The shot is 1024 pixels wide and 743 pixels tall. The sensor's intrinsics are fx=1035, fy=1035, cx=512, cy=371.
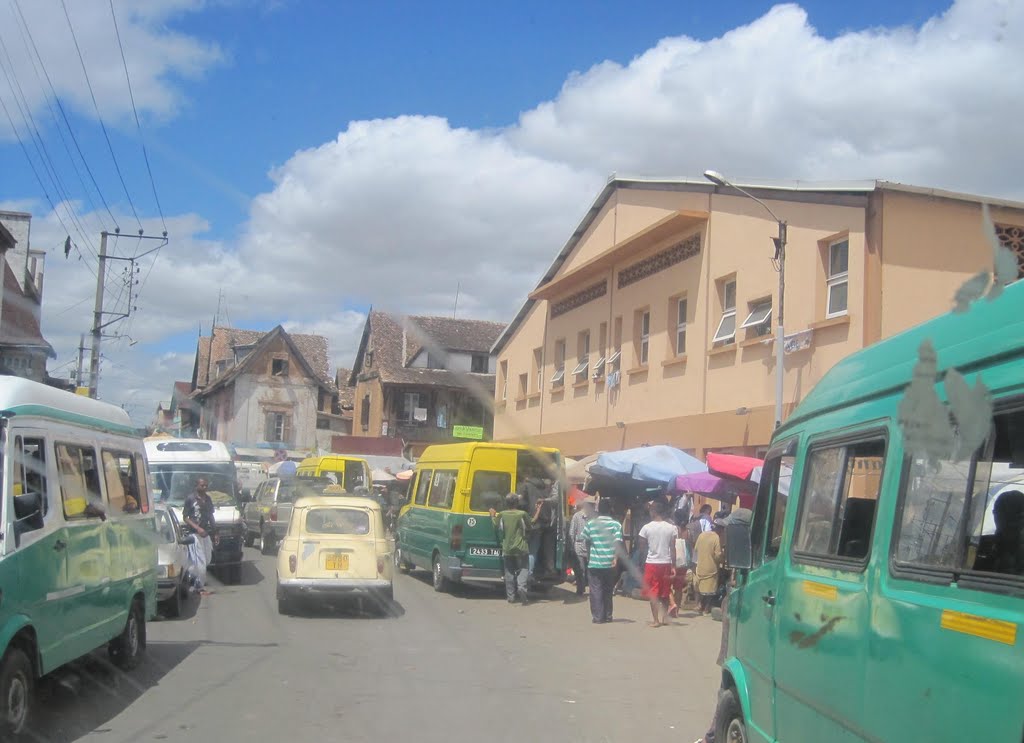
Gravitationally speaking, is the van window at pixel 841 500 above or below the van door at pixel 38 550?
above

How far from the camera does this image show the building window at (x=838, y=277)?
56.9 feet

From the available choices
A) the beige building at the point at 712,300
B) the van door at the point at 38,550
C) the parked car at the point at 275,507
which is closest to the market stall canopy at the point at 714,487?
the beige building at the point at 712,300

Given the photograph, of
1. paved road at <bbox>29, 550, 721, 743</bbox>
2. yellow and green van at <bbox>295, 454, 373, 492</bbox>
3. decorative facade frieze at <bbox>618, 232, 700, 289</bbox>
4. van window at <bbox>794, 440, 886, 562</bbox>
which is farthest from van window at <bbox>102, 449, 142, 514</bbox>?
yellow and green van at <bbox>295, 454, 373, 492</bbox>

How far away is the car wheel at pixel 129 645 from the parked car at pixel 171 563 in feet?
9.66

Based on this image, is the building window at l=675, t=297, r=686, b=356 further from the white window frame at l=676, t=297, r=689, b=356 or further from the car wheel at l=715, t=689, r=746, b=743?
the car wheel at l=715, t=689, r=746, b=743

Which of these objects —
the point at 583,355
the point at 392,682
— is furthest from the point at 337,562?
the point at 583,355

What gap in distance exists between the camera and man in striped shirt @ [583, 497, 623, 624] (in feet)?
46.9

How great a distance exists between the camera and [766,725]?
531 cm

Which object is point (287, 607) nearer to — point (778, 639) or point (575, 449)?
point (778, 639)

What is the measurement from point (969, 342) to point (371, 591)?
11620 millimetres

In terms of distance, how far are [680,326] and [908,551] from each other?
20091 mm

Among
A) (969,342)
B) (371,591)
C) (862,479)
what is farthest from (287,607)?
(969,342)

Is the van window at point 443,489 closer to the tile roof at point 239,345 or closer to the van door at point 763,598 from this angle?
the van door at point 763,598

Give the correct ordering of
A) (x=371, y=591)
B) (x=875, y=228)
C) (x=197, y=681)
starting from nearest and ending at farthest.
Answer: (x=197, y=681) → (x=371, y=591) → (x=875, y=228)
